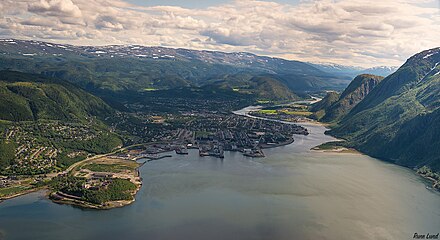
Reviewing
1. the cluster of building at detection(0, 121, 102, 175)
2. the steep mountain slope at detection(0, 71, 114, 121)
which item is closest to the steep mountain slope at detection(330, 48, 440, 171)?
the cluster of building at detection(0, 121, 102, 175)

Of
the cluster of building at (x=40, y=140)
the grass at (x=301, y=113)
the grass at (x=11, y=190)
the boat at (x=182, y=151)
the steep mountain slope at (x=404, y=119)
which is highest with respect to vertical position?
the steep mountain slope at (x=404, y=119)

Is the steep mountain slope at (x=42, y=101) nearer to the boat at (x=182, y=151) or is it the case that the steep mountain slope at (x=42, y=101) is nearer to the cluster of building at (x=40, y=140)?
the cluster of building at (x=40, y=140)

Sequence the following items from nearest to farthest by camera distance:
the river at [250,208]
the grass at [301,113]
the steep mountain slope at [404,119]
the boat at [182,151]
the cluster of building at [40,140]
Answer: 1. the river at [250,208]
2. the cluster of building at [40,140]
3. the steep mountain slope at [404,119]
4. the boat at [182,151]
5. the grass at [301,113]

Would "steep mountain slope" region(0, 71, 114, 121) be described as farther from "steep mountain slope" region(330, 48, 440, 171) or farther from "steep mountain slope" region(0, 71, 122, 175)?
"steep mountain slope" region(330, 48, 440, 171)

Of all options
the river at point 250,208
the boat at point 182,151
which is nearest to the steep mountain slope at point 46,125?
the boat at point 182,151

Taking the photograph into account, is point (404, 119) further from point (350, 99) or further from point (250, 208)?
point (250, 208)

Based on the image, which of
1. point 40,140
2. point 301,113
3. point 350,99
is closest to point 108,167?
point 40,140

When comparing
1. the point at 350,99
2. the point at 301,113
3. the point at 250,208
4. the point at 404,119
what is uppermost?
the point at 404,119
